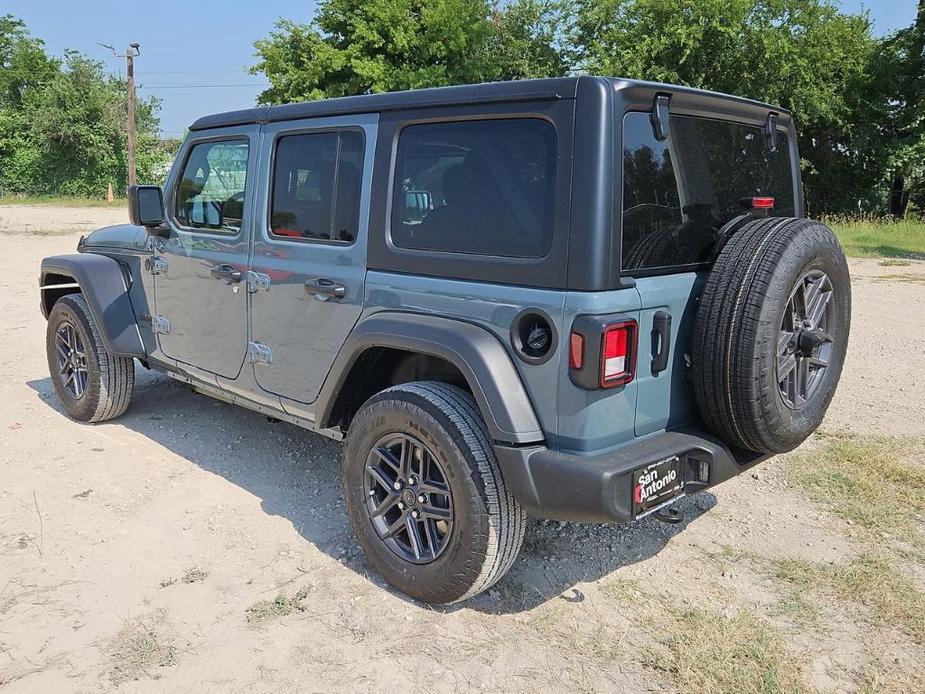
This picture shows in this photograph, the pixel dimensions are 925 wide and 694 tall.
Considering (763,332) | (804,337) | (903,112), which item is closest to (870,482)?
(804,337)

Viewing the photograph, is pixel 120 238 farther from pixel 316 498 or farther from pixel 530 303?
pixel 530 303

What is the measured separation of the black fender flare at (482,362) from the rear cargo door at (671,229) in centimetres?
43

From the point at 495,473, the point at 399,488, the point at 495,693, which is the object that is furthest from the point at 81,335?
the point at 495,693

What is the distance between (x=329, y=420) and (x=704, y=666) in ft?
5.92

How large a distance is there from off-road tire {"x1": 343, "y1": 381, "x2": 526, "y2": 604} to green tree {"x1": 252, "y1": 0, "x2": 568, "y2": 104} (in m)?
25.6

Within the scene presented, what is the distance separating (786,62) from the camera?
83.6ft

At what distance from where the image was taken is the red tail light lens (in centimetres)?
258

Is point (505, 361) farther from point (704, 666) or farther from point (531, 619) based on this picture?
point (704, 666)

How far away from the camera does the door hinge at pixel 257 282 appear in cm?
375

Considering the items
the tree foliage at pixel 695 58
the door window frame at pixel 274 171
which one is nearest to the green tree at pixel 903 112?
the tree foliage at pixel 695 58

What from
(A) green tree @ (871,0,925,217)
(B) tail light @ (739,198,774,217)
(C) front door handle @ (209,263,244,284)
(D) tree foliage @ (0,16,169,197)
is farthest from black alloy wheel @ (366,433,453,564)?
(D) tree foliage @ (0,16,169,197)

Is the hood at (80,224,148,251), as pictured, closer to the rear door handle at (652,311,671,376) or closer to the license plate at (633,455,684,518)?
the rear door handle at (652,311,671,376)

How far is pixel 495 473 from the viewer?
284cm

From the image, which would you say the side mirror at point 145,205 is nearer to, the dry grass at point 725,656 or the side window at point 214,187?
the side window at point 214,187
